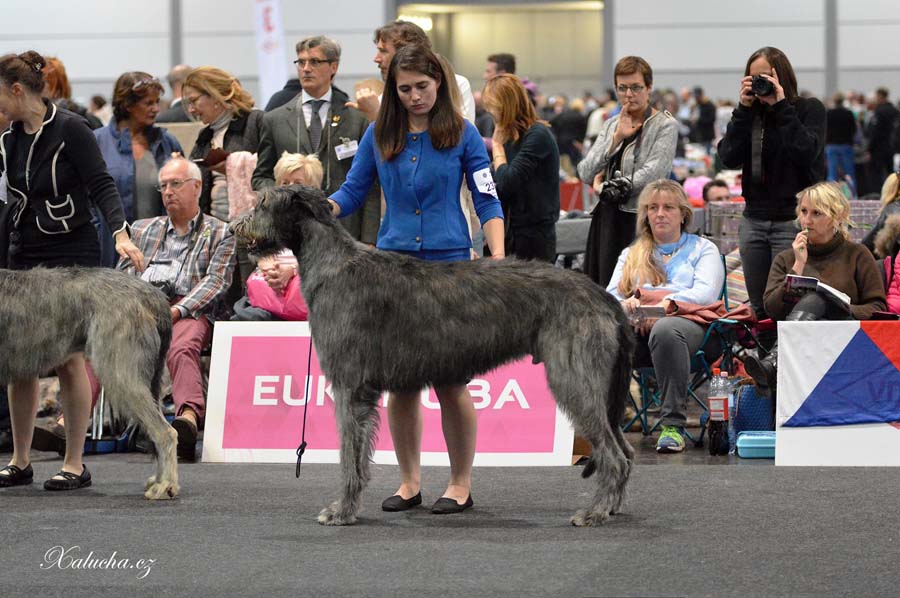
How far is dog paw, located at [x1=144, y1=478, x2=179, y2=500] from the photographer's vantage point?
5.05m

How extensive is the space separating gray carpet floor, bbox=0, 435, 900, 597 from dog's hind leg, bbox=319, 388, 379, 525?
86 mm

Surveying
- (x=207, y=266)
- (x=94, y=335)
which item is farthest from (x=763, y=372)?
(x=94, y=335)

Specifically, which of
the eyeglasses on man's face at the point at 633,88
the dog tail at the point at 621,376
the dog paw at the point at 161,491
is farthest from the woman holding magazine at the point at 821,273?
the dog paw at the point at 161,491

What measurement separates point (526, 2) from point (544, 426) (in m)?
20.8

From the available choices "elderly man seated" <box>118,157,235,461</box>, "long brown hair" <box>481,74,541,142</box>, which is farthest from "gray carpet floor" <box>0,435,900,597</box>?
"long brown hair" <box>481,74,541,142</box>

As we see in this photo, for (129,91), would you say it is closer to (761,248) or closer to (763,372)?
(761,248)

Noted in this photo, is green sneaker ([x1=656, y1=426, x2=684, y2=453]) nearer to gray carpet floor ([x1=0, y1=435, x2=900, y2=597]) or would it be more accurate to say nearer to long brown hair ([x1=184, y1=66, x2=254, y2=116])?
gray carpet floor ([x1=0, y1=435, x2=900, y2=597])

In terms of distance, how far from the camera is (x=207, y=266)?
6383 millimetres

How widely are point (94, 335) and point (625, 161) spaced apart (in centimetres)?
308

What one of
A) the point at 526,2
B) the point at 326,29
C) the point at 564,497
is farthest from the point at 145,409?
the point at 526,2

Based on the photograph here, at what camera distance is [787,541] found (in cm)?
414

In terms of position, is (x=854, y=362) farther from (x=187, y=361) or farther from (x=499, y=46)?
(x=499, y=46)

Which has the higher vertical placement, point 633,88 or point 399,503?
point 633,88

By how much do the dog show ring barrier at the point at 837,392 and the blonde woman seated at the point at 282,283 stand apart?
2.35 meters
